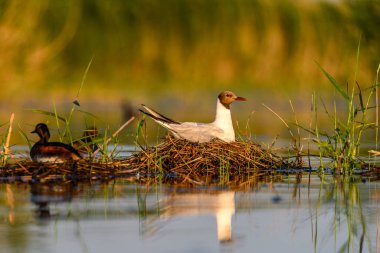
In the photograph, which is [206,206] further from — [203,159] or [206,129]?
[206,129]

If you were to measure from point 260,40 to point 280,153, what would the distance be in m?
12.8

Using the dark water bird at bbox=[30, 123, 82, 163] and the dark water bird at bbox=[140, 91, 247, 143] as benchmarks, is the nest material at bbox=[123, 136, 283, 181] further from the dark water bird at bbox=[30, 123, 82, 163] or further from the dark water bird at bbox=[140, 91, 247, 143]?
the dark water bird at bbox=[30, 123, 82, 163]

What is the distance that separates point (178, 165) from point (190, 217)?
2595mm

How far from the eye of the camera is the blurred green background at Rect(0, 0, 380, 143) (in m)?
22.8

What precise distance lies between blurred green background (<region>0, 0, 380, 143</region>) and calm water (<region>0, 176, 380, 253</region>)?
1387 cm

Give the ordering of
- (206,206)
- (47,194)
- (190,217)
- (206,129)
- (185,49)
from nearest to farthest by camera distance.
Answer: (190,217), (206,206), (47,194), (206,129), (185,49)

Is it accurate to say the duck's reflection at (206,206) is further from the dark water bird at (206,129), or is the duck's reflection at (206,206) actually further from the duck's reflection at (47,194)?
the dark water bird at (206,129)

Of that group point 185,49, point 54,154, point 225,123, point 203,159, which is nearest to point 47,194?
point 54,154

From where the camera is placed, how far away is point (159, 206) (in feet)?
24.4

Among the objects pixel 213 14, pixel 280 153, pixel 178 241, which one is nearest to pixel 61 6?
pixel 213 14

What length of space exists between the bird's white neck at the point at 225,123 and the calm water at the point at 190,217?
136 centimetres

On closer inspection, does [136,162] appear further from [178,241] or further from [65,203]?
[178,241]

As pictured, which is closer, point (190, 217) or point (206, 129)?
point (190, 217)

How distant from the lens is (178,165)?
9523 mm
